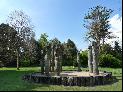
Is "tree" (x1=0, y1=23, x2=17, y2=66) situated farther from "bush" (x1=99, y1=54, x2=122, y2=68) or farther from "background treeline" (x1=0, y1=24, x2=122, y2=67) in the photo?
"bush" (x1=99, y1=54, x2=122, y2=68)

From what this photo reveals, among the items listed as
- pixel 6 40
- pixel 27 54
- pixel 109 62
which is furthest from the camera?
pixel 27 54

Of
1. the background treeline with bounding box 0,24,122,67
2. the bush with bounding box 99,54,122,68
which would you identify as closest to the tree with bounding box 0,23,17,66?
the background treeline with bounding box 0,24,122,67

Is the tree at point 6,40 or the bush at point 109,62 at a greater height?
the tree at point 6,40

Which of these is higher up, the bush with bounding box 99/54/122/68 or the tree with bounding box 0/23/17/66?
the tree with bounding box 0/23/17/66

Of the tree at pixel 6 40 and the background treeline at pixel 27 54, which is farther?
the background treeline at pixel 27 54

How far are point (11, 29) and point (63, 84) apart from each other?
96.1ft

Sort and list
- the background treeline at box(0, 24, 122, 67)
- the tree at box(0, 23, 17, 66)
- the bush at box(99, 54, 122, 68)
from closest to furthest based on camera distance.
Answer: the tree at box(0, 23, 17, 66)
the background treeline at box(0, 24, 122, 67)
the bush at box(99, 54, 122, 68)

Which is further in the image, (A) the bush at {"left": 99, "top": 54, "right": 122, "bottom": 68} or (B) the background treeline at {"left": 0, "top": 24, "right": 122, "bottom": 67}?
(A) the bush at {"left": 99, "top": 54, "right": 122, "bottom": 68}

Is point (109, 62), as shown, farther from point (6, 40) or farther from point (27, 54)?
point (6, 40)

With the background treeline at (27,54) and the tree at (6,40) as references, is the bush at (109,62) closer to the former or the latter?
the background treeline at (27,54)

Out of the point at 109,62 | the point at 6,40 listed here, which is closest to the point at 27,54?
the point at 6,40

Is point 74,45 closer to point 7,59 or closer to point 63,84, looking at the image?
point 7,59

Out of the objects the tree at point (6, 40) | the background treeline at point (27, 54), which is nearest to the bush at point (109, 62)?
the background treeline at point (27, 54)

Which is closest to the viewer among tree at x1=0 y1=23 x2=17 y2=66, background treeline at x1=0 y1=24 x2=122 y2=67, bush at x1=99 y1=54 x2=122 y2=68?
tree at x1=0 y1=23 x2=17 y2=66
